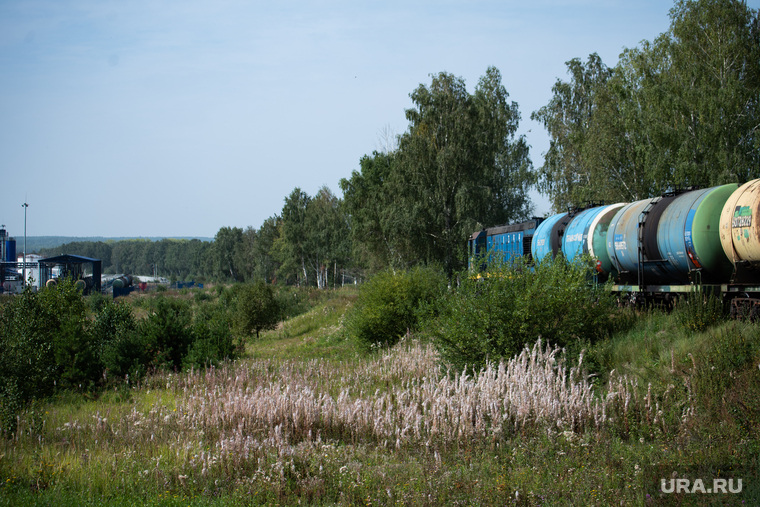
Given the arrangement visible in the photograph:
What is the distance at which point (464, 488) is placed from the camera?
7.07m

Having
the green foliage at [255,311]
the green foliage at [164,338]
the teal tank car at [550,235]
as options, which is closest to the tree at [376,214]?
the green foliage at [255,311]

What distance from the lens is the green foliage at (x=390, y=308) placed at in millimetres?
21562

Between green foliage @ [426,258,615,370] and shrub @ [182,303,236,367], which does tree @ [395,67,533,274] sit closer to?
shrub @ [182,303,236,367]

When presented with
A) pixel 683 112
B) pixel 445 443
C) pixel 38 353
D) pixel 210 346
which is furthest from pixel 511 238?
pixel 445 443

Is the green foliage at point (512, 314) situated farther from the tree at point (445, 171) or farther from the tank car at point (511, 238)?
the tree at point (445, 171)

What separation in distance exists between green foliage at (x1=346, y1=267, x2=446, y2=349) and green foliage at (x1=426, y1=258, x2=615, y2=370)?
724 centimetres

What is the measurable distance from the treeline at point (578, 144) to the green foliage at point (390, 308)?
6632 millimetres

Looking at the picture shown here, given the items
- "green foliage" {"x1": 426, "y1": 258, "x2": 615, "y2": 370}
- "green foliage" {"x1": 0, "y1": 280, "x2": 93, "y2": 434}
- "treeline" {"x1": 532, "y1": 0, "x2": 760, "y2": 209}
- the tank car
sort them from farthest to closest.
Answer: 1. "treeline" {"x1": 532, "y1": 0, "x2": 760, "y2": 209}
2. the tank car
3. "green foliage" {"x1": 426, "y1": 258, "x2": 615, "y2": 370}
4. "green foliage" {"x1": 0, "y1": 280, "x2": 93, "y2": 434}

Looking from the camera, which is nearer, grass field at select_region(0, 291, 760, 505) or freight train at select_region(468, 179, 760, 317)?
grass field at select_region(0, 291, 760, 505)

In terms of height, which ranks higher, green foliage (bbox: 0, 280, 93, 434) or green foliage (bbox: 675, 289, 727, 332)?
green foliage (bbox: 675, 289, 727, 332)

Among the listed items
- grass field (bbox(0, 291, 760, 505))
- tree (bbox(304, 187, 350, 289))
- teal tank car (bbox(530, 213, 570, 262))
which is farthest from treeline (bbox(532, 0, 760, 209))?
tree (bbox(304, 187, 350, 289))

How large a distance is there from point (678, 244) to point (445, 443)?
9313 millimetres

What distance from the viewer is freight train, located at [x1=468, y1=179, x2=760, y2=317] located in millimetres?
13484

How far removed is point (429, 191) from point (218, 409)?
32445 mm
